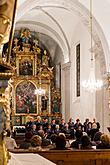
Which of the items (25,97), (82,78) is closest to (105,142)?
(82,78)

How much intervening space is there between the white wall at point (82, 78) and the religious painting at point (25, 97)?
3.69 meters

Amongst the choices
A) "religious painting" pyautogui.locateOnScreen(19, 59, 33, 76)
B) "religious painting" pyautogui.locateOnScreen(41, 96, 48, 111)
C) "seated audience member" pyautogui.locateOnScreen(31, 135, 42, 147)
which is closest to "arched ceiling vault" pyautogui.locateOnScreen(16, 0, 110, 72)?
"religious painting" pyautogui.locateOnScreen(19, 59, 33, 76)

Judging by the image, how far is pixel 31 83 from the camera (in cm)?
2608

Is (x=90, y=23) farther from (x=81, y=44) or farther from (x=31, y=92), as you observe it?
(x=31, y=92)

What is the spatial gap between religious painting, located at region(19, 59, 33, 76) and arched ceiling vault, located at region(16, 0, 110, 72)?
251 cm

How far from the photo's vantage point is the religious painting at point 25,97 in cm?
2595

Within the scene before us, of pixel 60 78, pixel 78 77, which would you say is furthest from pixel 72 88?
pixel 60 78

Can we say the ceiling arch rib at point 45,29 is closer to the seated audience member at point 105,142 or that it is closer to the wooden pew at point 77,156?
the seated audience member at point 105,142

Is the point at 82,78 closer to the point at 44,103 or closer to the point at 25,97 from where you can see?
the point at 44,103

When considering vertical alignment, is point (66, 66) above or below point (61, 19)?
below

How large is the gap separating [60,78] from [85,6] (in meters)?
10.4

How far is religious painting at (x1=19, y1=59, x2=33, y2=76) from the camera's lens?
86.3 ft

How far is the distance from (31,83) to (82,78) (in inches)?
228

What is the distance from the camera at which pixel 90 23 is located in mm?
16516
